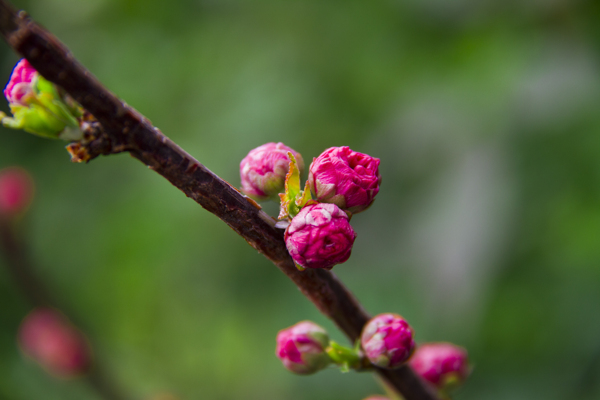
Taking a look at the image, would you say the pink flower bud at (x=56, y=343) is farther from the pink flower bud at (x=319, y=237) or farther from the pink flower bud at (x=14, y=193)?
the pink flower bud at (x=319, y=237)

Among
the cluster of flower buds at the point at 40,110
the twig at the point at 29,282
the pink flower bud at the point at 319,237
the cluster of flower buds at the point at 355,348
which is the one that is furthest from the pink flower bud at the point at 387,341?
the twig at the point at 29,282

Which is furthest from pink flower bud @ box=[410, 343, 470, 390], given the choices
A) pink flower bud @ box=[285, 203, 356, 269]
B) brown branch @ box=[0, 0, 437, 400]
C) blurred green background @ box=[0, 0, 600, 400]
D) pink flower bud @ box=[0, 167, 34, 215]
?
pink flower bud @ box=[0, 167, 34, 215]

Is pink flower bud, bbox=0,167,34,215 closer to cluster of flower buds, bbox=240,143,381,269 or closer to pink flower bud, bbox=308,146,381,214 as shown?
cluster of flower buds, bbox=240,143,381,269

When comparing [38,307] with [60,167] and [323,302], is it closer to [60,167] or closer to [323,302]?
[60,167]

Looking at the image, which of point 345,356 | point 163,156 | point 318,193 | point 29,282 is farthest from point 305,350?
point 29,282

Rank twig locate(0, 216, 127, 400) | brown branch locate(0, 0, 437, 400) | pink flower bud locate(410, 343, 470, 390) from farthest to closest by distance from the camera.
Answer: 1. twig locate(0, 216, 127, 400)
2. pink flower bud locate(410, 343, 470, 390)
3. brown branch locate(0, 0, 437, 400)

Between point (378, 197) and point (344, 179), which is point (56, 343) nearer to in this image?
point (378, 197)

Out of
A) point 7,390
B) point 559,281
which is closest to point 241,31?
point 559,281
